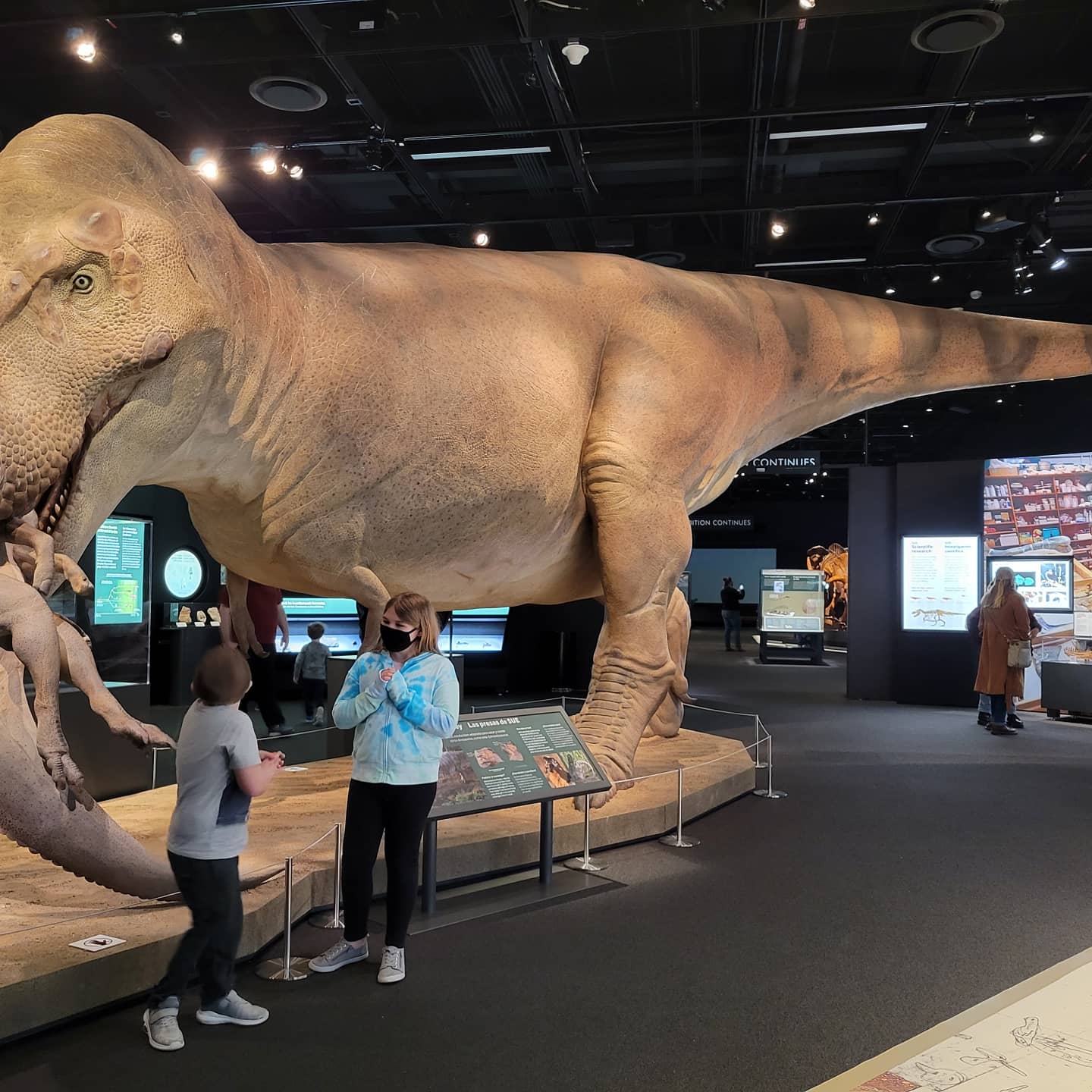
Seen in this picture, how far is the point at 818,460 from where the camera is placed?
16.9 metres

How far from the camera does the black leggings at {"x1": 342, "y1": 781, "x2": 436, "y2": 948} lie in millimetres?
2789

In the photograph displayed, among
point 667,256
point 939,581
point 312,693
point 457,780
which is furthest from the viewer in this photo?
point 939,581

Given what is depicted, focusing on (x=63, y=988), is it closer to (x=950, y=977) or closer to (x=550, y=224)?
(x=950, y=977)

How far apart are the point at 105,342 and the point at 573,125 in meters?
5.88

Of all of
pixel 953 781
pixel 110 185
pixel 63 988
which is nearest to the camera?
pixel 63 988

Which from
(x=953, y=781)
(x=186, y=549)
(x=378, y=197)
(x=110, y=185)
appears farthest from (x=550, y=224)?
(x=110, y=185)

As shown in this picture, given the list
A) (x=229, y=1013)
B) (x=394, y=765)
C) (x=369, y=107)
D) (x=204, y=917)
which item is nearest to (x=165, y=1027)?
(x=229, y=1013)

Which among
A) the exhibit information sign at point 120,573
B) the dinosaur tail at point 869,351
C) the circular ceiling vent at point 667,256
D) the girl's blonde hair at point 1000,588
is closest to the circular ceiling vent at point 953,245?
the circular ceiling vent at point 667,256

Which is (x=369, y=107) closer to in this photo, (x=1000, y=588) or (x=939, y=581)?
(x=1000, y=588)

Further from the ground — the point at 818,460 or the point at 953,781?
the point at 818,460

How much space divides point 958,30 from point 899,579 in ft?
19.3

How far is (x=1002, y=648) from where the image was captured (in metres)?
8.67

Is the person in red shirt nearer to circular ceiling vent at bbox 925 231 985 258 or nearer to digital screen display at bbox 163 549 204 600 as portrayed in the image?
digital screen display at bbox 163 549 204 600

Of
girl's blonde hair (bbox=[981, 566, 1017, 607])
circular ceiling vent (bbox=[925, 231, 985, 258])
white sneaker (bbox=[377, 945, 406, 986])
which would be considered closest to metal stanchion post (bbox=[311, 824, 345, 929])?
white sneaker (bbox=[377, 945, 406, 986])
